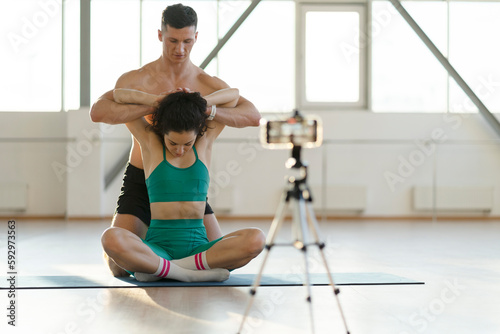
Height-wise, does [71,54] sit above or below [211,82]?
above

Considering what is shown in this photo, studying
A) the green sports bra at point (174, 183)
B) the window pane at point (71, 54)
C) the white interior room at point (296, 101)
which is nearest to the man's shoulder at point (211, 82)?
the green sports bra at point (174, 183)

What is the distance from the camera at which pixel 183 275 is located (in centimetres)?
272

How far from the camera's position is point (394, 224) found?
21.7ft

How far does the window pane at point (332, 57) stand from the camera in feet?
25.1

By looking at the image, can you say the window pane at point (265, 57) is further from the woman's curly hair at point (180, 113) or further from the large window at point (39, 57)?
the woman's curly hair at point (180, 113)

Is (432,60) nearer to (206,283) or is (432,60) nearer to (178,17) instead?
(178,17)

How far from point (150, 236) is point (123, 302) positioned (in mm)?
538

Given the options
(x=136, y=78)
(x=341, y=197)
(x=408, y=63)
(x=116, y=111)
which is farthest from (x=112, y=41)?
(x=116, y=111)

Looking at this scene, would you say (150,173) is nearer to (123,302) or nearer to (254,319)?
(123,302)

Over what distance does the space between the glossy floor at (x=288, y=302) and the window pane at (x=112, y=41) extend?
144 inches

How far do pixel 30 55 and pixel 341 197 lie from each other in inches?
150

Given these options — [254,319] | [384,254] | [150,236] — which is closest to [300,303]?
[254,319]

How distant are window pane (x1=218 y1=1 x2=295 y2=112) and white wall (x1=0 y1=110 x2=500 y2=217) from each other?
1.80ft

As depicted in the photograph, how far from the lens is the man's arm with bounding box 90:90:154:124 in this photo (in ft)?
9.25
